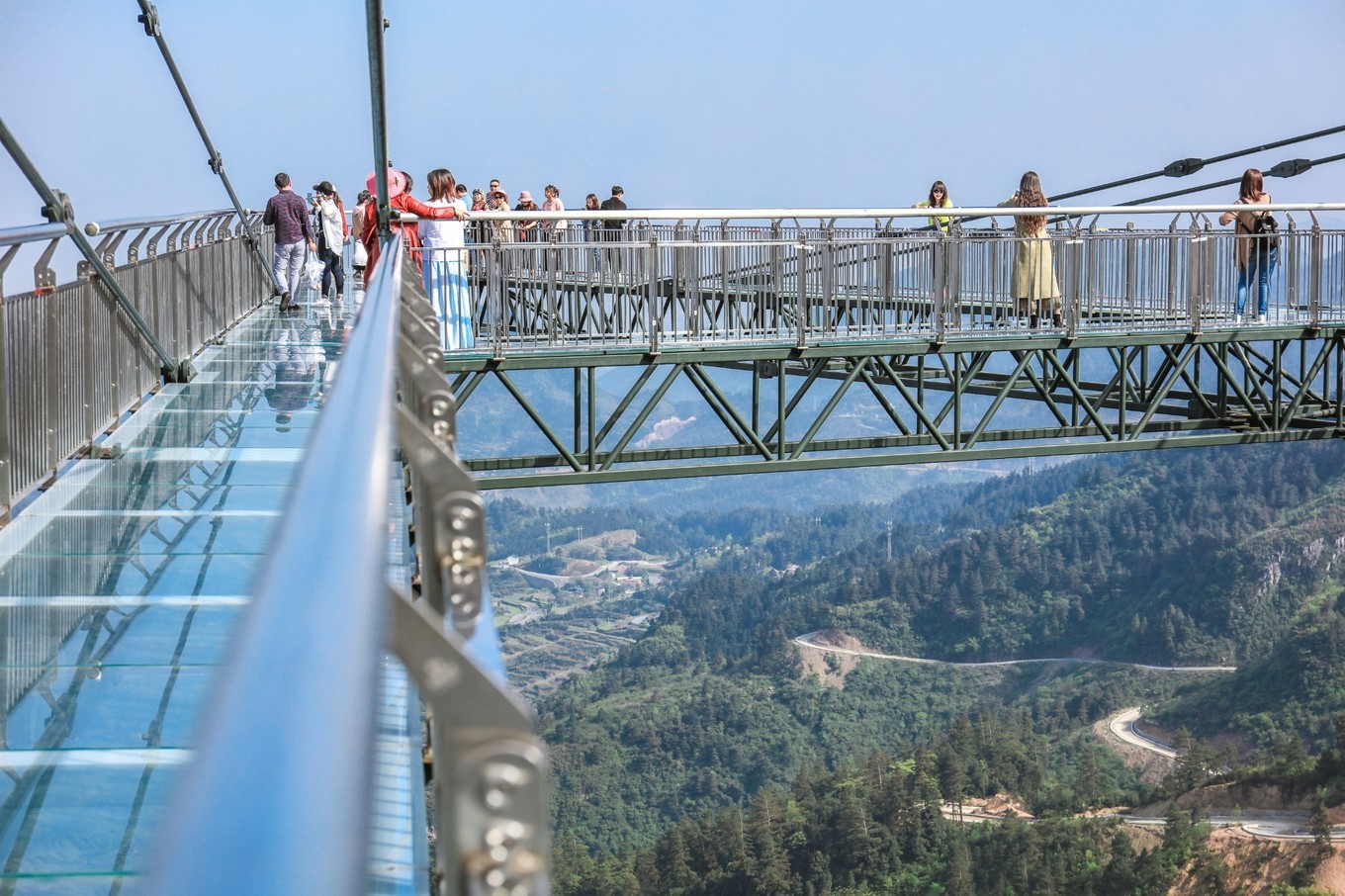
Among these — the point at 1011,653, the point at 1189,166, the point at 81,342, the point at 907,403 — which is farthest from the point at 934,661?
the point at 81,342

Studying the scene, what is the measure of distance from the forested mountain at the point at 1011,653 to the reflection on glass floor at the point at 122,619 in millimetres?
86849

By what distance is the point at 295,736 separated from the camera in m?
0.90

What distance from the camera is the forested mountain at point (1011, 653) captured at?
4311 inches

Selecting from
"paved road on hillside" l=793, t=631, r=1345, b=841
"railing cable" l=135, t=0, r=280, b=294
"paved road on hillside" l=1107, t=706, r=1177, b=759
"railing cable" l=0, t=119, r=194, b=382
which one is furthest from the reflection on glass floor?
"paved road on hillside" l=1107, t=706, r=1177, b=759

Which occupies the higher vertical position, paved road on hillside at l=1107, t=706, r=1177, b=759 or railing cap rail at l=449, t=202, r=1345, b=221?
railing cap rail at l=449, t=202, r=1345, b=221

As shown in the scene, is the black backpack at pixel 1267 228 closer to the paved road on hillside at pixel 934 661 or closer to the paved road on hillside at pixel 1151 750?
the paved road on hillside at pixel 1151 750

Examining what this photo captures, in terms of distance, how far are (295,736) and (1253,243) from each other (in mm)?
20336

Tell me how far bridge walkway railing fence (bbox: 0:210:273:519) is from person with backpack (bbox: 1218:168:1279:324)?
11656 mm

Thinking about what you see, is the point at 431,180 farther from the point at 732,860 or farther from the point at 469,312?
the point at 732,860

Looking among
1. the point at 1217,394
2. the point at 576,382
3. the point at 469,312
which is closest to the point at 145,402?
the point at 469,312

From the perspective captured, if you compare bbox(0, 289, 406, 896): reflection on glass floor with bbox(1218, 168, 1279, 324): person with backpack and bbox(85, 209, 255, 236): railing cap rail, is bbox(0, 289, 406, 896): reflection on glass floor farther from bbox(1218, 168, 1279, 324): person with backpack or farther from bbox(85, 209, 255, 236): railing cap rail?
bbox(1218, 168, 1279, 324): person with backpack

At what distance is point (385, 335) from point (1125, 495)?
555 ft

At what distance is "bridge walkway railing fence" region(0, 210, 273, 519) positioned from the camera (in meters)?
7.17

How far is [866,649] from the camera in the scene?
15400 centimetres
